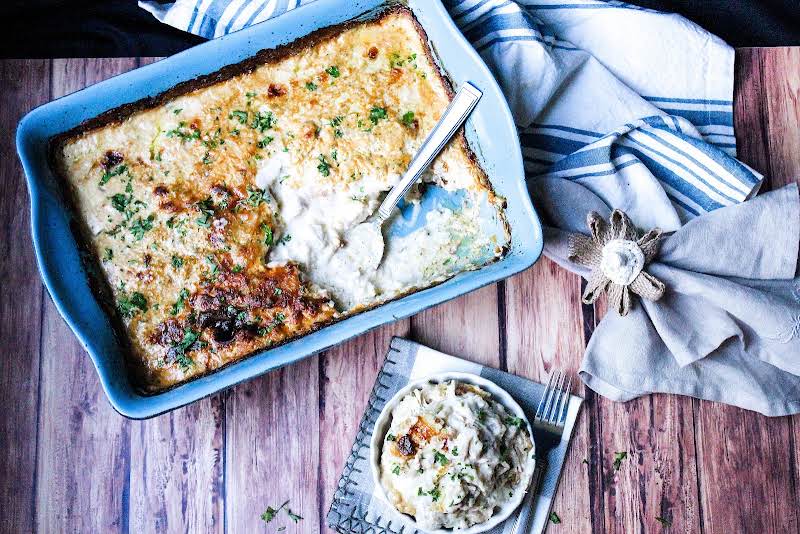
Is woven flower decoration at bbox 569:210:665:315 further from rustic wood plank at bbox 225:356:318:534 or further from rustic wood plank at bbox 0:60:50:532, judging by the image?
rustic wood plank at bbox 0:60:50:532

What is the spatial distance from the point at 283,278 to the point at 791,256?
1713mm

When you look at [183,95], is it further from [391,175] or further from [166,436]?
[166,436]

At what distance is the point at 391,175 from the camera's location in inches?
94.7

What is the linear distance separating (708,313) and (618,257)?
1.35 ft

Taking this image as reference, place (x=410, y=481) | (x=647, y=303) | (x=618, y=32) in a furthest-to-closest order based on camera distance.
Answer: (x=618, y=32) < (x=647, y=303) < (x=410, y=481)

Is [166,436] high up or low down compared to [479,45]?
down

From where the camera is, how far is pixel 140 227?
7.55 ft

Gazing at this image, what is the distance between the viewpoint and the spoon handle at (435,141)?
93.6 inches

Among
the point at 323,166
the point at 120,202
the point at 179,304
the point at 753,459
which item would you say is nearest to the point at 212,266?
the point at 179,304

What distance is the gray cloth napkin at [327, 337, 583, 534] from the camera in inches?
97.7

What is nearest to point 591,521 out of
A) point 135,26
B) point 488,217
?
point 488,217

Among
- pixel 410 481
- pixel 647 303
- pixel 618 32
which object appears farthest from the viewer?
pixel 618 32

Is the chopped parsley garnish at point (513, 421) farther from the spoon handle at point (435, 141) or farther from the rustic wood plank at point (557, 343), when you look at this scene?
the spoon handle at point (435, 141)

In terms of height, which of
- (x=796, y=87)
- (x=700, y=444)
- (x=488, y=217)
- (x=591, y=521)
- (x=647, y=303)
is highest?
(x=796, y=87)
